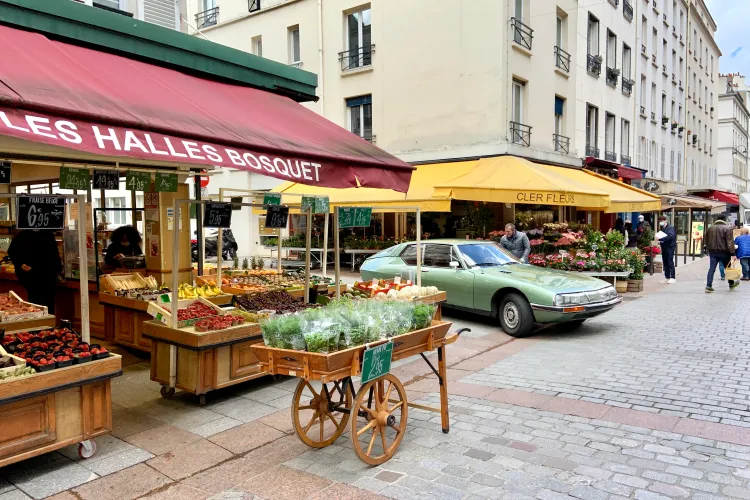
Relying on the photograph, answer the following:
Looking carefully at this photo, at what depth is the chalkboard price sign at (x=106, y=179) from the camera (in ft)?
24.4

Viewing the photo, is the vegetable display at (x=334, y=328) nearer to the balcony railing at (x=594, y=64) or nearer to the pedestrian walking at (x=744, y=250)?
the pedestrian walking at (x=744, y=250)

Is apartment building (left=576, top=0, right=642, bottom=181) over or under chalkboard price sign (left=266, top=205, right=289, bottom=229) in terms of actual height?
over

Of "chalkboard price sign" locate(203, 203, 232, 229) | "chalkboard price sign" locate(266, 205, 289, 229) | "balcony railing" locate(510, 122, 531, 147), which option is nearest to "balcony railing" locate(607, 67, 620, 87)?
"balcony railing" locate(510, 122, 531, 147)

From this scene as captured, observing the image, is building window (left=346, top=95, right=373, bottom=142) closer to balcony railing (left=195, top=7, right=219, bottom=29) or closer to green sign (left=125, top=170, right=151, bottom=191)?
balcony railing (left=195, top=7, right=219, bottom=29)

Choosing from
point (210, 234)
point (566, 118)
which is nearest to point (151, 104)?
point (566, 118)

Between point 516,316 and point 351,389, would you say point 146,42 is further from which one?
point 516,316

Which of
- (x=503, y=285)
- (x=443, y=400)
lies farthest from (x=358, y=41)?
(x=443, y=400)

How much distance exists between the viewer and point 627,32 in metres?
23.5

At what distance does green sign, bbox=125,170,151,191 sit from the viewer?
6980 millimetres

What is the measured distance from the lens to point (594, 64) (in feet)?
67.3

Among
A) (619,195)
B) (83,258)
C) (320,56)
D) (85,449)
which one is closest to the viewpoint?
(85,449)

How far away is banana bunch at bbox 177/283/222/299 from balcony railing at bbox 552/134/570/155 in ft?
45.5

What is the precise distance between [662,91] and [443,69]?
1925cm

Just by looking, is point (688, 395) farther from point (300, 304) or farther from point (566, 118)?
point (566, 118)
